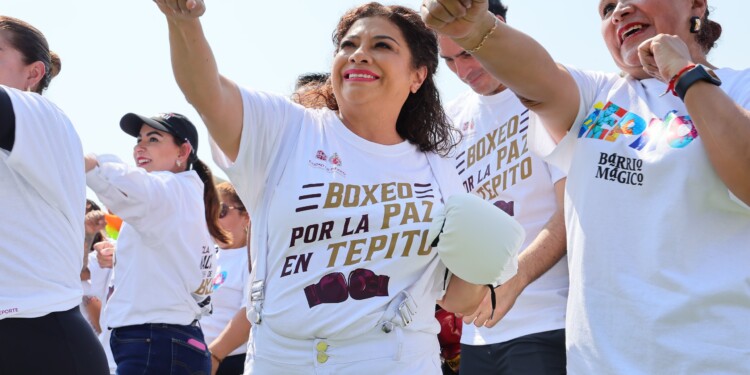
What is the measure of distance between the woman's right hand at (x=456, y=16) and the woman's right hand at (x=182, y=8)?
62 centimetres

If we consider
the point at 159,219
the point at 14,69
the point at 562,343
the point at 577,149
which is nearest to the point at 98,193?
the point at 159,219

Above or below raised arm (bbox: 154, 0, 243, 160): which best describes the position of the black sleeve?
below

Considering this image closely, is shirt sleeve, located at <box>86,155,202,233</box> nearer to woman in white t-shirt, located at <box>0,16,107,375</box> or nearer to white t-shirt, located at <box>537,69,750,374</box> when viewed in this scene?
woman in white t-shirt, located at <box>0,16,107,375</box>

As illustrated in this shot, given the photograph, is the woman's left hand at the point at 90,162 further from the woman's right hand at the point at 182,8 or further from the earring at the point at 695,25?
the earring at the point at 695,25

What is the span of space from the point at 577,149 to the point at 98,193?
318 cm

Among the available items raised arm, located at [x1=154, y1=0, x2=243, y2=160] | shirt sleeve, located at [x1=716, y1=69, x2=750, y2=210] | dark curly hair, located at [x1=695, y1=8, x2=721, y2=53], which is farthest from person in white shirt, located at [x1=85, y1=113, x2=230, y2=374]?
shirt sleeve, located at [x1=716, y1=69, x2=750, y2=210]

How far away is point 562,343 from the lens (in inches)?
138

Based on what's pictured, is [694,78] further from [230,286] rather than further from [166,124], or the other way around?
[230,286]

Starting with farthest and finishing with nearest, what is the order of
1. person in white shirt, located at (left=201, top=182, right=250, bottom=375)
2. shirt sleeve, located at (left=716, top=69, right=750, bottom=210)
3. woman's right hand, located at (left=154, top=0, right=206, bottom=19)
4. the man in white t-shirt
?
person in white shirt, located at (left=201, top=182, right=250, bottom=375) → the man in white t-shirt → shirt sleeve, located at (left=716, top=69, right=750, bottom=210) → woman's right hand, located at (left=154, top=0, right=206, bottom=19)

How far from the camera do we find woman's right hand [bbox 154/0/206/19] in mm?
2391

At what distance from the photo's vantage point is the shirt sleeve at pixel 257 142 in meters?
2.73

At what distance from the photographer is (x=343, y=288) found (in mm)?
2711

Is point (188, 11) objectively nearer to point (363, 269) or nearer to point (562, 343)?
point (363, 269)

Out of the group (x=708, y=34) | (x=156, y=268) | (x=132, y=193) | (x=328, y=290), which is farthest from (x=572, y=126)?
(x=156, y=268)
